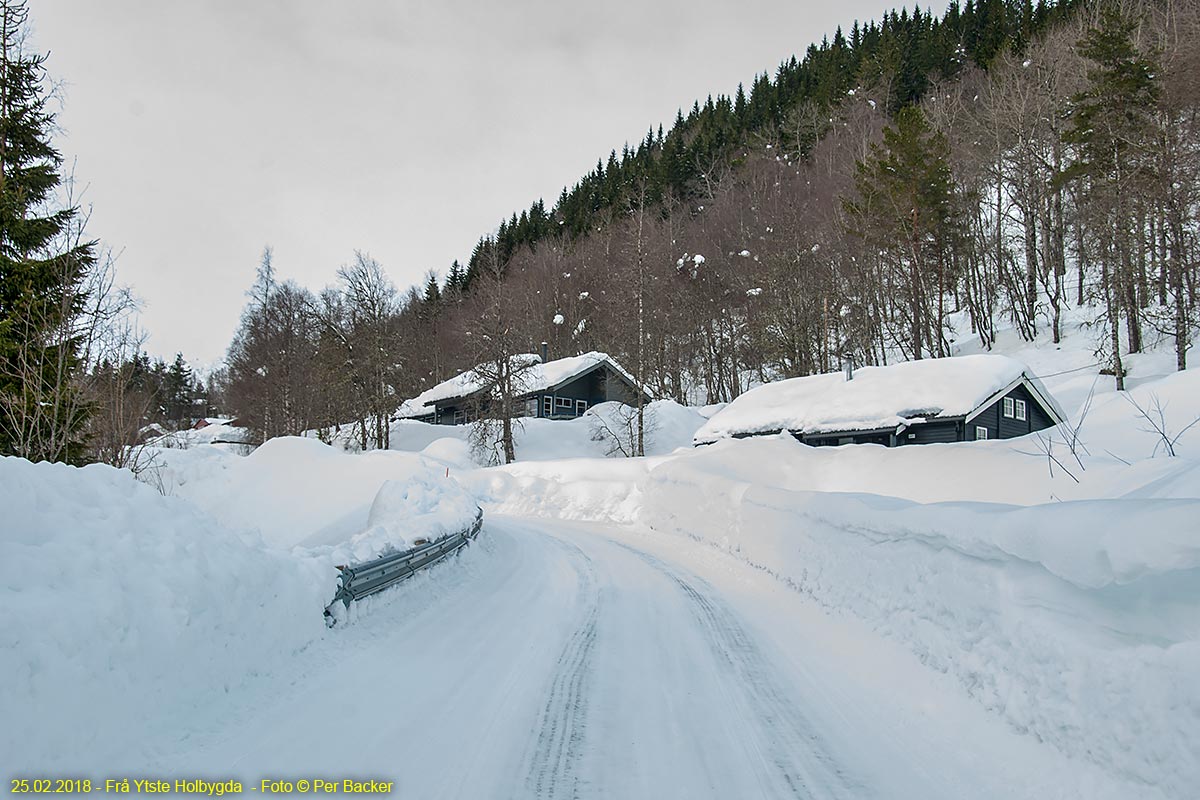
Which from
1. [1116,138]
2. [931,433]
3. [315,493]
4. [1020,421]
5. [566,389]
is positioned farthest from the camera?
[566,389]

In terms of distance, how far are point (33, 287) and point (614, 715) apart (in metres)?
14.2

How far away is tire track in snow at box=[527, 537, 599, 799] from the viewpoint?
139 inches

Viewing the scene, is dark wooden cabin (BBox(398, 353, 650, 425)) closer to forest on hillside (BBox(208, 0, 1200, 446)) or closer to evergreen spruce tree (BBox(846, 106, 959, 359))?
forest on hillside (BBox(208, 0, 1200, 446))

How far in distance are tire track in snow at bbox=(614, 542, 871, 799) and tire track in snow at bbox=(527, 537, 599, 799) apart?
1.21 m

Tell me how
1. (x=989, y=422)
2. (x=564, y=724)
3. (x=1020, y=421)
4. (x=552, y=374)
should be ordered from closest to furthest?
1. (x=564, y=724)
2. (x=989, y=422)
3. (x=1020, y=421)
4. (x=552, y=374)

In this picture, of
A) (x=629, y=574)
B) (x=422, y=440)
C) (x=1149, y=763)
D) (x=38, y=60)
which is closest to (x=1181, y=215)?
(x=629, y=574)

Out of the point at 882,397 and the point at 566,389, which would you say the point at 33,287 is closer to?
the point at 882,397

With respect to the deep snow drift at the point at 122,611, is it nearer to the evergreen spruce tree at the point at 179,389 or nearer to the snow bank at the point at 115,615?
the snow bank at the point at 115,615

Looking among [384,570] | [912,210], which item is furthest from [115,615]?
[912,210]

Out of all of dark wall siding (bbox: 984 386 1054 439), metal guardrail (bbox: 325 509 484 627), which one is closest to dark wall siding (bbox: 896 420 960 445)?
dark wall siding (bbox: 984 386 1054 439)

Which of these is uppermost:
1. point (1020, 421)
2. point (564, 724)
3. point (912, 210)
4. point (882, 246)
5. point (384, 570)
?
point (912, 210)

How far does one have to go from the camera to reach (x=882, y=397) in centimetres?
2486

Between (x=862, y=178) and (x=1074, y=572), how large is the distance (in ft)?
119

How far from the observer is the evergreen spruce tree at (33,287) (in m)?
10.5
